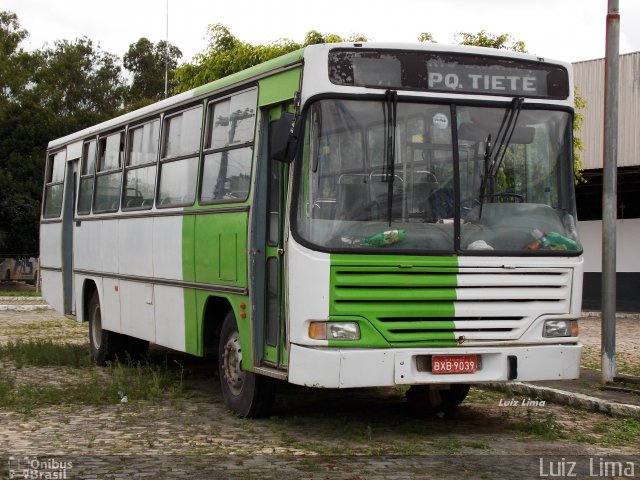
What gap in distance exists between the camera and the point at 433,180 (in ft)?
28.3

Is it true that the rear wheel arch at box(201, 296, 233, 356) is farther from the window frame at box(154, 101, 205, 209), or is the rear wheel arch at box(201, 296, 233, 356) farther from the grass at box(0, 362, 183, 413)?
the window frame at box(154, 101, 205, 209)

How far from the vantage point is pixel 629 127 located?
28984mm

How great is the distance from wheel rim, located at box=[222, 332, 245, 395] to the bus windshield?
180 centimetres

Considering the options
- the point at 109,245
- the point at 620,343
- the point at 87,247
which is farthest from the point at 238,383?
the point at 620,343

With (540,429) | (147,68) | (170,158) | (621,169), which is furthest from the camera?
(147,68)

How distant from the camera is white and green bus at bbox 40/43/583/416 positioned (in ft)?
27.3

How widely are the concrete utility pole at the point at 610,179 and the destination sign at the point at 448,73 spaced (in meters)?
3.04

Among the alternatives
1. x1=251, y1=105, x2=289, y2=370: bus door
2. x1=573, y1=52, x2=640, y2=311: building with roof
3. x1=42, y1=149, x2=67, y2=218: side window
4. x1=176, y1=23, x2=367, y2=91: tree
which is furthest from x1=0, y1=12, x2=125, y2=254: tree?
x1=251, y1=105, x2=289, y2=370: bus door

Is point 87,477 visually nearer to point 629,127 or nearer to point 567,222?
point 567,222

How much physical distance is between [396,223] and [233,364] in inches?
91.6

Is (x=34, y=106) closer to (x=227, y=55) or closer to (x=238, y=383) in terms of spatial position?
(x=227, y=55)

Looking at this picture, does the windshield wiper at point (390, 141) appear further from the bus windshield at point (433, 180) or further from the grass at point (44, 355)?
the grass at point (44, 355)

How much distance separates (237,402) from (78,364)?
16.6 feet

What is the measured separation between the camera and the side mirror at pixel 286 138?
841cm
